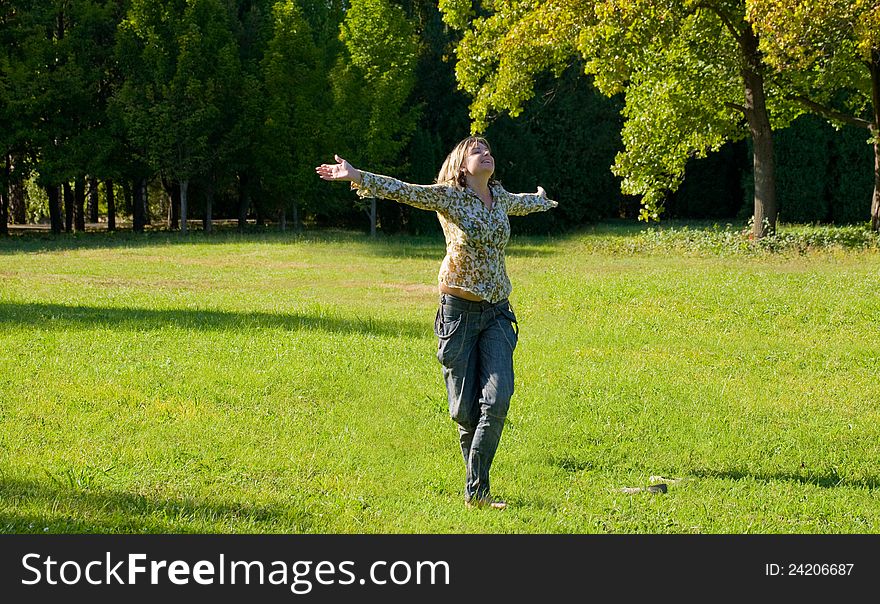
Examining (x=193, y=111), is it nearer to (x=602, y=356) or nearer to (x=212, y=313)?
(x=212, y=313)

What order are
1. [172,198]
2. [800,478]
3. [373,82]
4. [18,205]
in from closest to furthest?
[800,478] → [373,82] → [172,198] → [18,205]

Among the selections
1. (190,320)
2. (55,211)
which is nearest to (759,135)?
(190,320)

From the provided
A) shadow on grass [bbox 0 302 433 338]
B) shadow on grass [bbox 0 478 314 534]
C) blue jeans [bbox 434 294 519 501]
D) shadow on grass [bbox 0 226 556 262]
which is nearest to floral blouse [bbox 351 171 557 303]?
blue jeans [bbox 434 294 519 501]

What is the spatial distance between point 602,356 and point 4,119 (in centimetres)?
2987

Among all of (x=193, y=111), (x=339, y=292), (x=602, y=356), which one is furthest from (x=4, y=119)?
(x=602, y=356)

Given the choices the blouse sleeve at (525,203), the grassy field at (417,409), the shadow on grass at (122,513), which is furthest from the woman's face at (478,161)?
the shadow on grass at (122,513)

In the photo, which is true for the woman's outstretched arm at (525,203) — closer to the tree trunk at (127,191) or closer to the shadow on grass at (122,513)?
the shadow on grass at (122,513)

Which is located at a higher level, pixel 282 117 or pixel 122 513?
pixel 282 117

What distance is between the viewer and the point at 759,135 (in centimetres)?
2530

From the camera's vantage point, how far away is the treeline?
35.7 meters

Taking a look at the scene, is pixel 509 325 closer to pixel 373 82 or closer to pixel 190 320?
pixel 190 320

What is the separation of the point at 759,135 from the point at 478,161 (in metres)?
20.8

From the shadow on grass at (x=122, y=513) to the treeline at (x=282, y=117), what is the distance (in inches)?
1159

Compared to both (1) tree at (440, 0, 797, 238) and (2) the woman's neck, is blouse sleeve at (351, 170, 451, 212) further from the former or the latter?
(1) tree at (440, 0, 797, 238)
